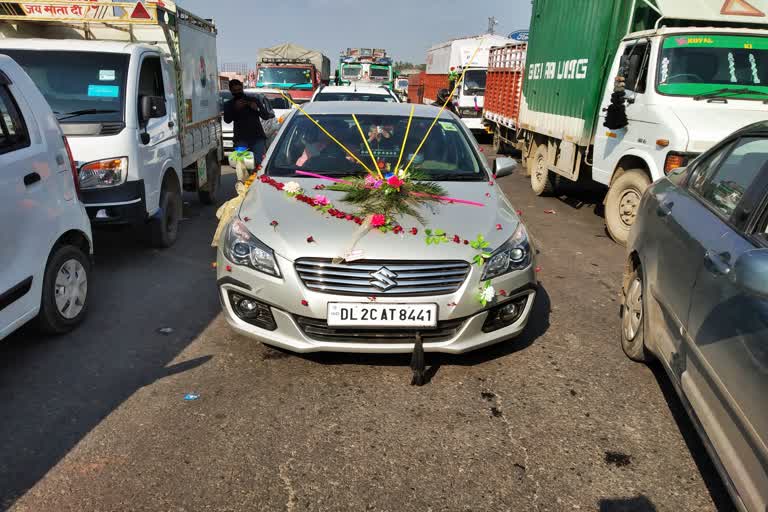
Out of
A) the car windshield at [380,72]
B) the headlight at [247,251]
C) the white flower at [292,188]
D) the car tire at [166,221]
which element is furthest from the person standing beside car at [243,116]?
the car windshield at [380,72]

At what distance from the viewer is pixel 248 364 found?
3656mm

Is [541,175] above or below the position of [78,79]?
below

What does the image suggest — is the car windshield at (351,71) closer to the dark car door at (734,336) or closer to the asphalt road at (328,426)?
the asphalt road at (328,426)

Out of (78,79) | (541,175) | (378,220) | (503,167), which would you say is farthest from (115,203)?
(541,175)

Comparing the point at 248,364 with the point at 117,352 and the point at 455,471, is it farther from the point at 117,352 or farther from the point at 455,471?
the point at 455,471

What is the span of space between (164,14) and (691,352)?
6.15 m

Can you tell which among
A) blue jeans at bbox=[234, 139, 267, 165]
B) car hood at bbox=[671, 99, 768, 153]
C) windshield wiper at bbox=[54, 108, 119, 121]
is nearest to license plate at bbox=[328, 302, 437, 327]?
windshield wiper at bbox=[54, 108, 119, 121]

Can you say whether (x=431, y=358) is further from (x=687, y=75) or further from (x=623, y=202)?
(x=687, y=75)

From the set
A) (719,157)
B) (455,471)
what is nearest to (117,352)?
(455,471)

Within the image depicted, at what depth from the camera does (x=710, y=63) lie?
6301 mm

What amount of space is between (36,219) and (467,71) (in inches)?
629

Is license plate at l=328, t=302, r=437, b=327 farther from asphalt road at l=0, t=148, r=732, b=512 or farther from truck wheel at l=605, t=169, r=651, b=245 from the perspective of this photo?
truck wheel at l=605, t=169, r=651, b=245

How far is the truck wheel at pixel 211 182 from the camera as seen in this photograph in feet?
27.4

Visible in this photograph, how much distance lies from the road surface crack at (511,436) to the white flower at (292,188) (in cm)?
173
